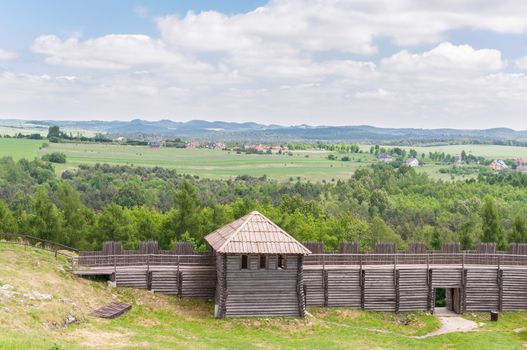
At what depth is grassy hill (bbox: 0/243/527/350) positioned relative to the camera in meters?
24.7

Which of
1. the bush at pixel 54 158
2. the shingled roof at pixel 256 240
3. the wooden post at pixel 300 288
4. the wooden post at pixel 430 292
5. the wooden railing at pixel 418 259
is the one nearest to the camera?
the shingled roof at pixel 256 240

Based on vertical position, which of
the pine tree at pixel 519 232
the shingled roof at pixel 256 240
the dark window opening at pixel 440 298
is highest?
the shingled roof at pixel 256 240

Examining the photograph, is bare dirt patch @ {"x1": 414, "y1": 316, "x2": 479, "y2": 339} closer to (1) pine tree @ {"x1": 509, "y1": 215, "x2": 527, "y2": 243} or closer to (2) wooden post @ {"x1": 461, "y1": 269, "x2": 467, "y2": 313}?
(2) wooden post @ {"x1": 461, "y1": 269, "x2": 467, "y2": 313}

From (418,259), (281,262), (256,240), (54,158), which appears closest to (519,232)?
(418,259)

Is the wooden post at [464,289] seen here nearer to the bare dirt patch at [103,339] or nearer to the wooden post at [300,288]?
the wooden post at [300,288]

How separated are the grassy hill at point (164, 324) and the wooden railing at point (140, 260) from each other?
3.61 ft

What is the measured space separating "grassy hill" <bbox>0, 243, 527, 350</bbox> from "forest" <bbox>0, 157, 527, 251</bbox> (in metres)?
17.9

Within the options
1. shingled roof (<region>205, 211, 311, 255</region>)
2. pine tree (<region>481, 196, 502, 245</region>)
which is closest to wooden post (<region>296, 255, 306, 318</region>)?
shingled roof (<region>205, 211, 311, 255</region>)

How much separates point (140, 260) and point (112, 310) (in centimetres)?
519

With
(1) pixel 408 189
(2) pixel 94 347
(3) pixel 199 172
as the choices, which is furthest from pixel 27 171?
(2) pixel 94 347

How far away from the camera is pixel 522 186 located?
144 metres

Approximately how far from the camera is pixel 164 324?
96.7 ft

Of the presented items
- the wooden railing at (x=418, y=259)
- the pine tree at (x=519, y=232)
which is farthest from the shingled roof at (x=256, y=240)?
the pine tree at (x=519, y=232)

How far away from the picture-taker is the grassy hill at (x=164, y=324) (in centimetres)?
2469
